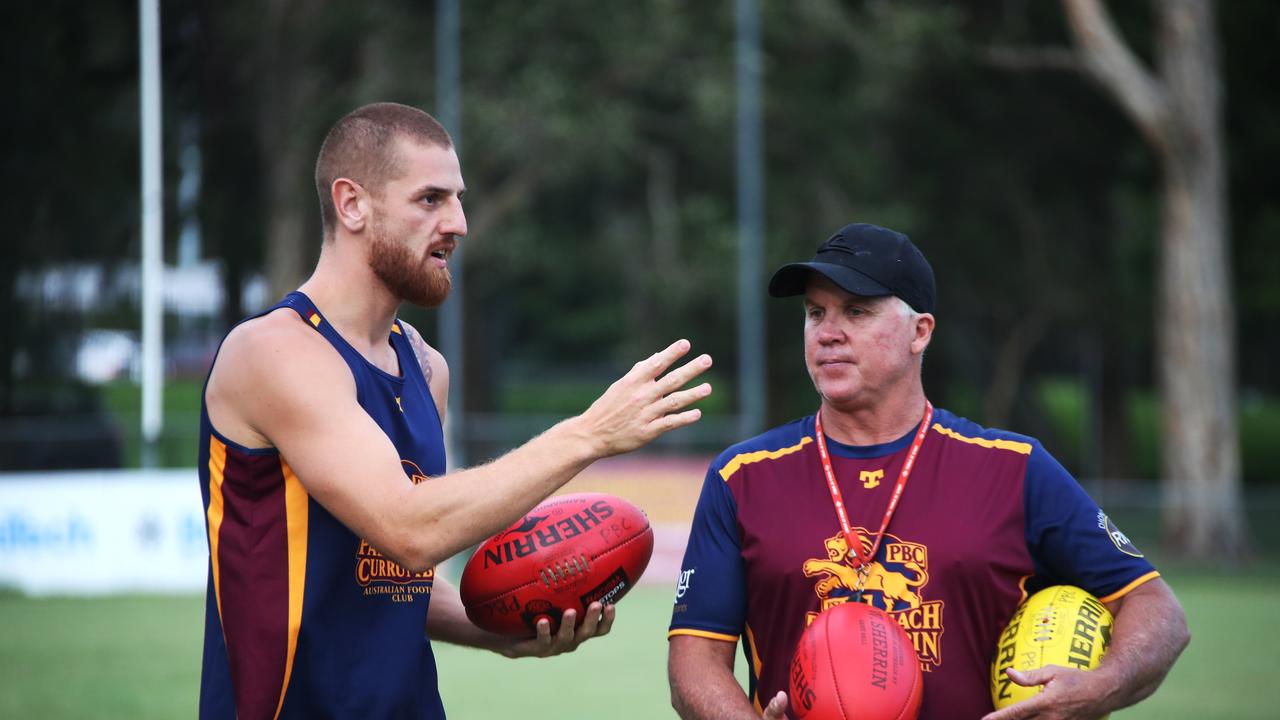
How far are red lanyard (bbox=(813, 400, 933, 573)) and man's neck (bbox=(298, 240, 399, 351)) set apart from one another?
1.32m

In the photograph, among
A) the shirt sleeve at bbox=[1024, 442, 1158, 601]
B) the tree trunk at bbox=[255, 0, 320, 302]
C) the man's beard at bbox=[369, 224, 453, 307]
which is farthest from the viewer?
the tree trunk at bbox=[255, 0, 320, 302]

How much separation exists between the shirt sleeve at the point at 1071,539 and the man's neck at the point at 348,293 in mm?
1902

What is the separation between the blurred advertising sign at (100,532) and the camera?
1591 cm

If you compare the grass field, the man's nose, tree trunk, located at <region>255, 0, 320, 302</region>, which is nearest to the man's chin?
the man's nose

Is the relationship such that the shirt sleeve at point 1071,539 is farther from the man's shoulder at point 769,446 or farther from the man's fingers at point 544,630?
the man's fingers at point 544,630

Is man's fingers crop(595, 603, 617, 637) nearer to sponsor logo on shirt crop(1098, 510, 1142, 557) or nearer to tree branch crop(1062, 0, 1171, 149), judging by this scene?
sponsor logo on shirt crop(1098, 510, 1142, 557)

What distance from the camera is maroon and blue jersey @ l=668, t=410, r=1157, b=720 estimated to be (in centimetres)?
402

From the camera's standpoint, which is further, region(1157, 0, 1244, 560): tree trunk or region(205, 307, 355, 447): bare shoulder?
A: region(1157, 0, 1244, 560): tree trunk

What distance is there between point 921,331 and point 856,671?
1116 millimetres

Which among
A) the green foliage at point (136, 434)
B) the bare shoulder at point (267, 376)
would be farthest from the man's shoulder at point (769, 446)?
the green foliage at point (136, 434)

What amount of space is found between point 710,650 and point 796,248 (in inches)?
1009

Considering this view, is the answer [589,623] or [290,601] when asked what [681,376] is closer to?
[589,623]

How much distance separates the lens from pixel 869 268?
13.9 ft

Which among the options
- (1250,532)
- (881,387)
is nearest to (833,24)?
(1250,532)
